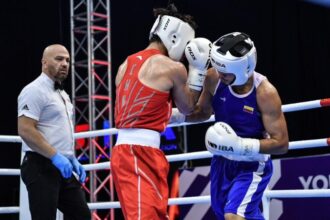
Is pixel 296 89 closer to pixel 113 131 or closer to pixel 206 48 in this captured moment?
pixel 113 131

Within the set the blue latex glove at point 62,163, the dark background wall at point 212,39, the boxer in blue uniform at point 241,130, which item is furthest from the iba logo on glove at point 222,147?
the dark background wall at point 212,39

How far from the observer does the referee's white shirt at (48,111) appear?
338cm

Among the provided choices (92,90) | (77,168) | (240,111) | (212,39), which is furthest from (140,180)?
(212,39)

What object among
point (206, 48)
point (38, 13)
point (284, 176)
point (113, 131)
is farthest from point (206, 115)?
point (38, 13)

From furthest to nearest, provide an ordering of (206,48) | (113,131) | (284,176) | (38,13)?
(38,13)
(284,176)
(113,131)
(206,48)

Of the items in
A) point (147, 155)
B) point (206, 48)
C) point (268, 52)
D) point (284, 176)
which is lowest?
point (284, 176)

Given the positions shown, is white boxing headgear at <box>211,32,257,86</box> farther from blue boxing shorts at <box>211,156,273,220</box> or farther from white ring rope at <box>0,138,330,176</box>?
white ring rope at <box>0,138,330,176</box>

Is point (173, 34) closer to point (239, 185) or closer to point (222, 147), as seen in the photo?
point (222, 147)

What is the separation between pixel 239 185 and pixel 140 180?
44 centimetres

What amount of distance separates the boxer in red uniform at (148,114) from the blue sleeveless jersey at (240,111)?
0.46 feet

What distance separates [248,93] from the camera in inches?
108

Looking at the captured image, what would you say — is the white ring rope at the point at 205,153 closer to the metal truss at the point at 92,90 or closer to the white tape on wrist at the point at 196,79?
the white tape on wrist at the point at 196,79

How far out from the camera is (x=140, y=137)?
2.73 m

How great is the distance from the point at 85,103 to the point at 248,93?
6.43 m
